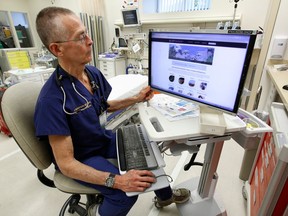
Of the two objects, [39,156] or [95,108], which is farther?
[95,108]

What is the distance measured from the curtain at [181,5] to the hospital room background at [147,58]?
63 millimetres

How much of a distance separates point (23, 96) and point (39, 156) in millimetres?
329

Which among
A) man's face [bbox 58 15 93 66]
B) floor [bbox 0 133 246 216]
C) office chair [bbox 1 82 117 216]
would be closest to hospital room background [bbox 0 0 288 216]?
floor [bbox 0 133 246 216]

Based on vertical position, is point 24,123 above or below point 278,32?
below

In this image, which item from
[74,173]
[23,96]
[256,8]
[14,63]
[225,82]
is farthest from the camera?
[14,63]

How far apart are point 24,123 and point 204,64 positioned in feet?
2.90

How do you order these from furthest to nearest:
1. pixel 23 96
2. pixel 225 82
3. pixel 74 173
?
pixel 23 96 → pixel 74 173 → pixel 225 82

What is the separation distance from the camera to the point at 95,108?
3.37 feet

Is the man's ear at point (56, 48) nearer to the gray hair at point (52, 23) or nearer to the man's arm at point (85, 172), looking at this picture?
the gray hair at point (52, 23)

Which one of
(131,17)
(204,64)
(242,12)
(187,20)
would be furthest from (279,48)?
(131,17)

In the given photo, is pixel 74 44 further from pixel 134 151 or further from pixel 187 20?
pixel 187 20

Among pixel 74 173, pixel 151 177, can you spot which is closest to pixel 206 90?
pixel 151 177

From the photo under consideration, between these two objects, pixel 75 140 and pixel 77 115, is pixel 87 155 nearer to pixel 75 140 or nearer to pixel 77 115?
pixel 75 140

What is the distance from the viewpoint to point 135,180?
0.77 m
